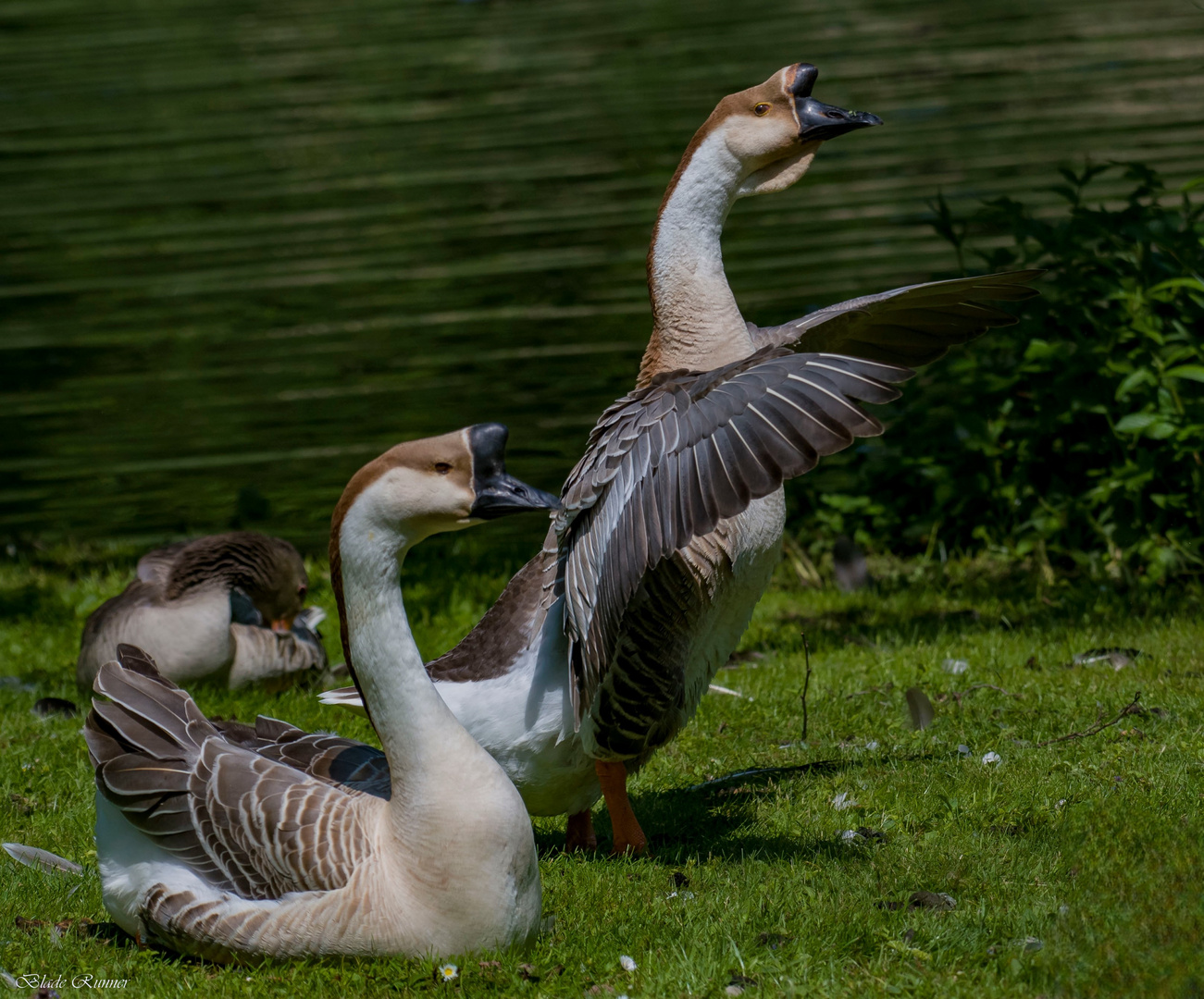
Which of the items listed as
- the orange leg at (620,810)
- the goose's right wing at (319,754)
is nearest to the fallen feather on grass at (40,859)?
the goose's right wing at (319,754)

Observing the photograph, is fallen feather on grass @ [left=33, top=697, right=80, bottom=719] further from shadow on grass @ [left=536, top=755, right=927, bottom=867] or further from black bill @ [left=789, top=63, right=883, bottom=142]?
black bill @ [left=789, top=63, right=883, bottom=142]

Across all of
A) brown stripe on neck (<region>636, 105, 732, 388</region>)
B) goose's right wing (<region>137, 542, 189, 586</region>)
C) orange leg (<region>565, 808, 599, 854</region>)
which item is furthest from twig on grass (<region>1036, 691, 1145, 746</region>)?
goose's right wing (<region>137, 542, 189, 586</region>)

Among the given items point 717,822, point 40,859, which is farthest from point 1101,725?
point 40,859

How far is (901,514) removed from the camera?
9484mm

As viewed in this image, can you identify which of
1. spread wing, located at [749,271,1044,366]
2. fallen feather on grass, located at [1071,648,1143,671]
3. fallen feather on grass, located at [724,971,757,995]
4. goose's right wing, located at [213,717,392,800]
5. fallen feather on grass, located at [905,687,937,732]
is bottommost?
fallen feather on grass, located at [1071,648,1143,671]

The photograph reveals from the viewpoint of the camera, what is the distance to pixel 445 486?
152 inches

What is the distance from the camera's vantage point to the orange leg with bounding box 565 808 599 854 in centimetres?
528

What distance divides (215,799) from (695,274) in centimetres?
245

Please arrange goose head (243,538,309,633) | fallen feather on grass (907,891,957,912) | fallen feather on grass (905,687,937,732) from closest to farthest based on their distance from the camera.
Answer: fallen feather on grass (907,891,957,912)
fallen feather on grass (905,687,937,732)
goose head (243,538,309,633)

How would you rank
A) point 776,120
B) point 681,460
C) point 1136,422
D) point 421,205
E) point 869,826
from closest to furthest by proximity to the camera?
point 681,460, point 869,826, point 776,120, point 1136,422, point 421,205

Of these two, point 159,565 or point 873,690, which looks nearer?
point 873,690

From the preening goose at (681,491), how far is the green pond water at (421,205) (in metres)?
5.70

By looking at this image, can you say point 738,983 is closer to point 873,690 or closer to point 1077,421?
point 873,690

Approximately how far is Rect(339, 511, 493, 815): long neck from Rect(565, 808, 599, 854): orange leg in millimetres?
1333
